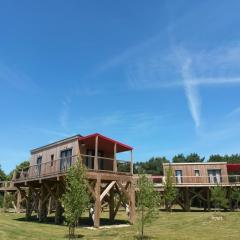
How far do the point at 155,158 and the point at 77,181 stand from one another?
285 ft

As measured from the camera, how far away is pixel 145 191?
2058 centimetres

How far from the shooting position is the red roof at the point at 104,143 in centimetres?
2817

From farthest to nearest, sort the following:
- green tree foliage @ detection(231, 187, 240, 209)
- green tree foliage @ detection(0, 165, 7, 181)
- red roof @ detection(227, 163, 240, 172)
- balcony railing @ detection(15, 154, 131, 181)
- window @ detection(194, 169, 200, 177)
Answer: green tree foliage @ detection(0, 165, 7, 181), red roof @ detection(227, 163, 240, 172), window @ detection(194, 169, 200, 177), green tree foliage @ detection(231, 187, 240, 209), balcony railing @ detection(15, 154, 131, 181)

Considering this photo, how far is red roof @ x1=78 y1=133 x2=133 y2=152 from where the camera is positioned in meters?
28.2

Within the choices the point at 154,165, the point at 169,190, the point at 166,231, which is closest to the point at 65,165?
the point at 166,231

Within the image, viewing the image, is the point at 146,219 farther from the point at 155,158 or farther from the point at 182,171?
the point at 155,158

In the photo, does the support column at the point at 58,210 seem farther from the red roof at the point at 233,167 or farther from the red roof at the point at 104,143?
the red roof at the point at 233,167

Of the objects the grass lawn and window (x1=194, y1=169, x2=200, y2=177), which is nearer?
the grass lawn

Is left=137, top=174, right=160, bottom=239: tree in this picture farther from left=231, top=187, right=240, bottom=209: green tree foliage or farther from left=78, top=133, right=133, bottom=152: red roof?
left=231, top=187, right=240, bottom=209: green tree foliage

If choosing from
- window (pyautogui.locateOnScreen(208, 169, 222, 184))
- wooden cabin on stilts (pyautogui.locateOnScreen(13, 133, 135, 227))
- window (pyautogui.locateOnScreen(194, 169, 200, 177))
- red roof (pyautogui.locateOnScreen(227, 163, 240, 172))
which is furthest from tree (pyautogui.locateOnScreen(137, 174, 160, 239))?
red roof (pyautogui.locateOnScreen(227, 163, 240, 172))

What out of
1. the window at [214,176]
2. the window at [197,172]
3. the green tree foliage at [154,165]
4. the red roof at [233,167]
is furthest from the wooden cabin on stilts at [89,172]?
the green tree foliage at [154,165]

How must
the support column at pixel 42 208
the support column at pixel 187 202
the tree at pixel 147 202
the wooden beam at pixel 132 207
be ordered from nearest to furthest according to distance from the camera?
the tree at pixel 147 202 < the wooden beam at pixel 132 207 < the support column at pixel 42 208 < the support column at pixel 187 202

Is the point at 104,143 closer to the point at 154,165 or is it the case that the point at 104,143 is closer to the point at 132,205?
the point at 132,205

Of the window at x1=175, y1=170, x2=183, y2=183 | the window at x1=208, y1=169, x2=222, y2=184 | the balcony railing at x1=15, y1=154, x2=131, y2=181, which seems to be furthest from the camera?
the window at x1=175, y1=170, x2=183, y2=183
